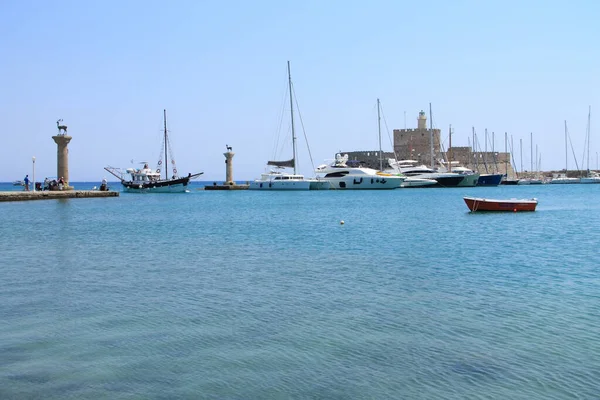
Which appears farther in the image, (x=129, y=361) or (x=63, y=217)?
(x=63, y=217)

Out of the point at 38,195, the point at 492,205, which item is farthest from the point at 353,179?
the point at 492,205

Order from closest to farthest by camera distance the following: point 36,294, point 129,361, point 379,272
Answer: point 129,361, point 36,294, point 379,272

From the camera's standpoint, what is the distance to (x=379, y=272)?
1369 centimetres

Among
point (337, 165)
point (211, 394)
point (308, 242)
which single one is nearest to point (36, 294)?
point (211, 394)

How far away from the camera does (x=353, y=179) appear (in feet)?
242

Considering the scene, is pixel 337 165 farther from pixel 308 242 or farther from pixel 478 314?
pixel 478 314

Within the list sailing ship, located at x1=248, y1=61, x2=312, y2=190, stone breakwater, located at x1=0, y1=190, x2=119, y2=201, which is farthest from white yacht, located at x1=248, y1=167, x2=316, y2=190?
stone breakwater, located at x1=0, y1=190, x2=119, y2=201

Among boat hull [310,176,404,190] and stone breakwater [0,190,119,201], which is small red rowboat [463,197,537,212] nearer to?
stone breakwater [0,190,119,201]

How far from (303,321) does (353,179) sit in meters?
65.0

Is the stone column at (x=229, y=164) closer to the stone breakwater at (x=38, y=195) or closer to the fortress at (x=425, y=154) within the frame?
the fortress at (x=425, y=154)

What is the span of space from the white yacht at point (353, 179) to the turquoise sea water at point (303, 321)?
53.5 meters

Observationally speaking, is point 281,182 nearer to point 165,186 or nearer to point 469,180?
point 165,186

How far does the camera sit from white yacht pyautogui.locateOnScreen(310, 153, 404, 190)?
7256 centimetres

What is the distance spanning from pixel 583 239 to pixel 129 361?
1689 cm
